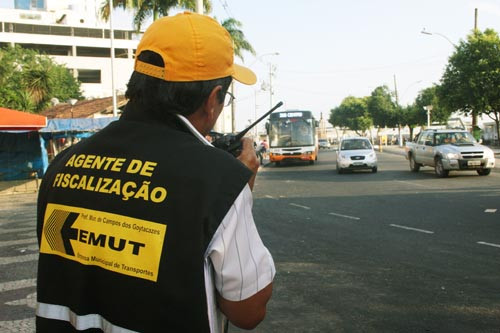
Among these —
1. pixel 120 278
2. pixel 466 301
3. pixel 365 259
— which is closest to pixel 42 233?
pixel 120 278

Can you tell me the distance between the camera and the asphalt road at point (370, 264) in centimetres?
420

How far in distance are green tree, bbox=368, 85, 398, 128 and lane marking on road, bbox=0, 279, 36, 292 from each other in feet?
211

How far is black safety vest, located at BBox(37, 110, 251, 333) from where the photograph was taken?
1.29 meters

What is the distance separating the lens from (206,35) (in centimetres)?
150

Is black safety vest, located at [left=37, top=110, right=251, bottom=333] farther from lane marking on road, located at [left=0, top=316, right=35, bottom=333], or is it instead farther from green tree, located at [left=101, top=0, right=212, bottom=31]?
green tree, located at [left=101, top=0, right=212, bottom=31]

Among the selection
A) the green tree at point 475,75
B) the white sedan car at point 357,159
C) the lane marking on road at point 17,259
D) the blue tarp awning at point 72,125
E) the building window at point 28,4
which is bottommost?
the lane marking on road at point 17,259

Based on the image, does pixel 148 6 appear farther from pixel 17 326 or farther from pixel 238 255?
pixel 238 255

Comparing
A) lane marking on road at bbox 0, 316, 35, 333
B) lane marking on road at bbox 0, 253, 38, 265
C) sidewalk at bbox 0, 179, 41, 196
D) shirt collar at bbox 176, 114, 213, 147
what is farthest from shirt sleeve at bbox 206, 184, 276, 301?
sidewalk at bbox 0, 179, 41, 196

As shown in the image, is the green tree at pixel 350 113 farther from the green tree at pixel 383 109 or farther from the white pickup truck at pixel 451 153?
the white pickup truck at pixel 451 153

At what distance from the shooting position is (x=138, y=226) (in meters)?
1.34

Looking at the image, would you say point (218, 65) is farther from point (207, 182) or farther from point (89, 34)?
point (89, 34)

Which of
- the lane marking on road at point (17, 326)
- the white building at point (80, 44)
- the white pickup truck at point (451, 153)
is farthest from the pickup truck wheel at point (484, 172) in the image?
the white building at point (80, 44)

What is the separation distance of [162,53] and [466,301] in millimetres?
4047

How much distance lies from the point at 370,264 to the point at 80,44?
64477mm
